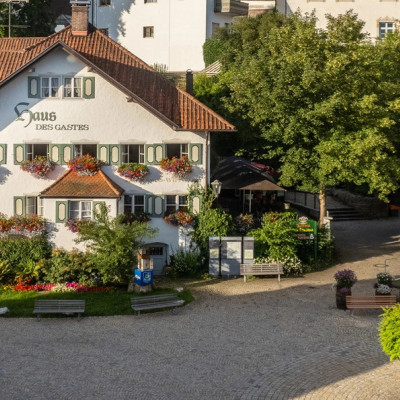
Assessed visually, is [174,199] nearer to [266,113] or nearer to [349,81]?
[266,113]

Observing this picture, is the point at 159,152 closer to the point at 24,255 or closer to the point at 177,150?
the point at 177,150

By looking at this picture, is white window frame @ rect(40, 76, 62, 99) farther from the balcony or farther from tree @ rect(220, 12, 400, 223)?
the balcony

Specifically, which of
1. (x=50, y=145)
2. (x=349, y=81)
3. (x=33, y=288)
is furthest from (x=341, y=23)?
(x=33, y=288)

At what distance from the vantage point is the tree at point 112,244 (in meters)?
27.5

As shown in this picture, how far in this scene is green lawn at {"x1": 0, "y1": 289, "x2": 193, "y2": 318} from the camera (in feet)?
82.0

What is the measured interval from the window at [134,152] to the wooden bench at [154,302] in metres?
8.19

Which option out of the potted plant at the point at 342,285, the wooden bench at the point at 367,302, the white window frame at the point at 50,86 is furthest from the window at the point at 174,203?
the wooden bench at the point at 367,302

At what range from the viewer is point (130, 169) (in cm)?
3130

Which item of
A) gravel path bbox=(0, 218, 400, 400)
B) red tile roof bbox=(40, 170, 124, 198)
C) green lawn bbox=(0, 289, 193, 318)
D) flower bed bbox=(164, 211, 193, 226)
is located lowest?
gravel path bbox=(0, 218, 400, 400)

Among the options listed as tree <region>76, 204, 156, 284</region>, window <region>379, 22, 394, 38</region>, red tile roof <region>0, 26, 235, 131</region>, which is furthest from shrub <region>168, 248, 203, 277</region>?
window <region>379, 22, 394, 38</region>

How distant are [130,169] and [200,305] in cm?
762

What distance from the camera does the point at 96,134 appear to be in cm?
3172

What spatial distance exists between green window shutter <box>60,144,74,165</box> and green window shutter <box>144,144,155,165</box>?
9.61 ft

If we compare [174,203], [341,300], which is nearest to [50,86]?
[174,203]
